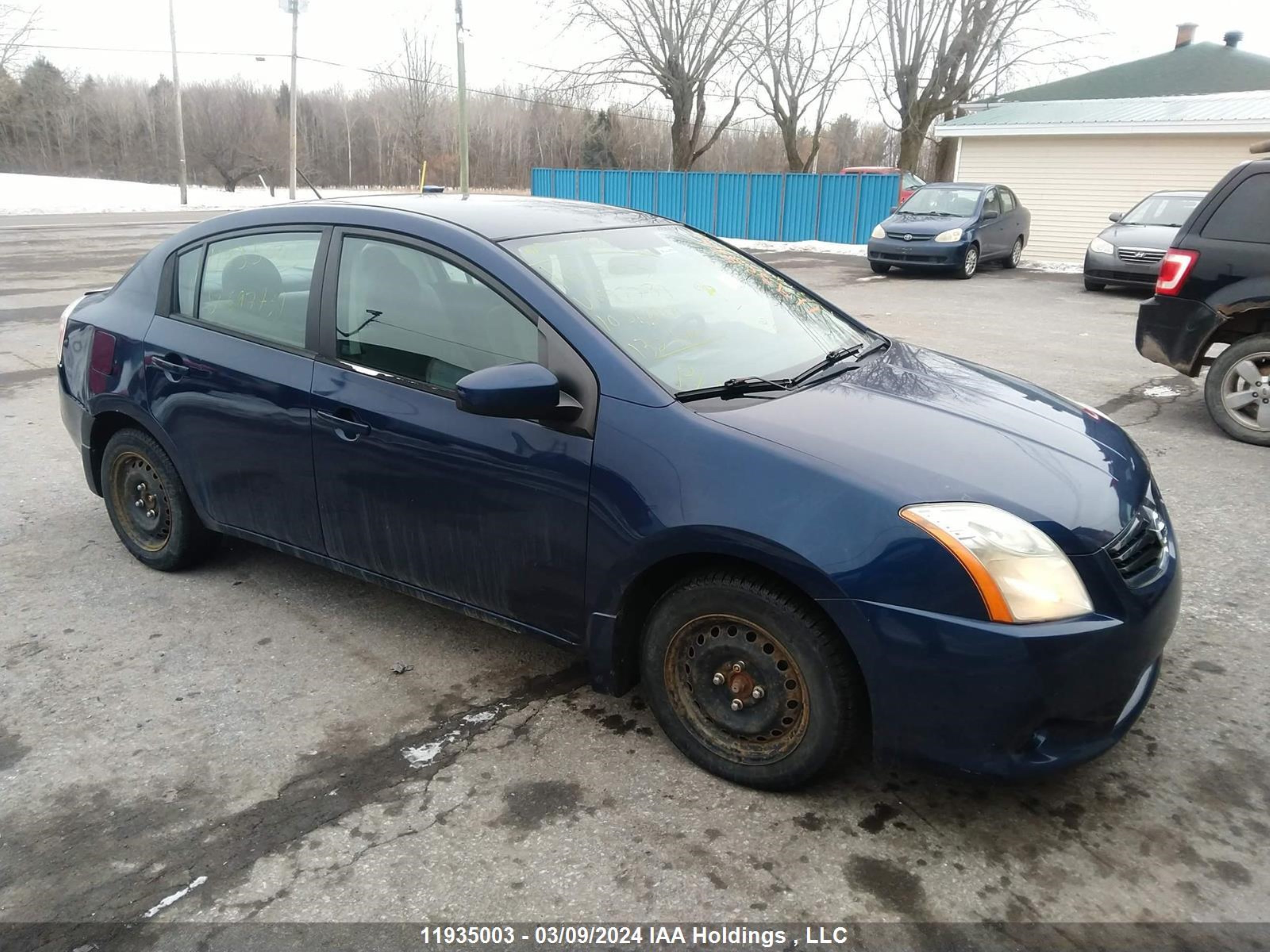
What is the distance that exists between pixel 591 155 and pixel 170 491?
2058 inches

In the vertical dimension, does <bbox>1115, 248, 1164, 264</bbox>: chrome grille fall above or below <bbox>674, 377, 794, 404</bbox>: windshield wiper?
above

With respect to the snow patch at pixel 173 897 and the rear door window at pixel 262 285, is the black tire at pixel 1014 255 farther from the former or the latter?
the snow patch at pixel 173 897

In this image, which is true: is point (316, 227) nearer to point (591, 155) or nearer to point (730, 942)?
point (730, 942)

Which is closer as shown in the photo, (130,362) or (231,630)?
(231,630)

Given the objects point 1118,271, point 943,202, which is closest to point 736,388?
point 1118,271

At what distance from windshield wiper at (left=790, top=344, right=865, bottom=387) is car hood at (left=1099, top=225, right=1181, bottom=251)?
1270 cm

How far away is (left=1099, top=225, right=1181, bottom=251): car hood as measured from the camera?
14.1m

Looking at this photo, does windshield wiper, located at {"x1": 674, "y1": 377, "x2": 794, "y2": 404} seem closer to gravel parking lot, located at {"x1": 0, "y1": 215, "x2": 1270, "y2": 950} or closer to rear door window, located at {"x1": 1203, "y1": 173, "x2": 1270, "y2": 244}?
gravel parking lot, located at {"x1": 0, "y1": 215, "x2": 1270, "y2": 950}

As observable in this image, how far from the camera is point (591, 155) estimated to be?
53.1 metres

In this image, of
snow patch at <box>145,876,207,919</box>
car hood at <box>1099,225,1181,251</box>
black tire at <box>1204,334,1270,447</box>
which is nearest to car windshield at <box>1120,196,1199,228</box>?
car hood at <box>1099,225,1181,251</box>

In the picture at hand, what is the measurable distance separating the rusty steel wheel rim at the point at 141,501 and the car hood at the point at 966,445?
271 centimetres

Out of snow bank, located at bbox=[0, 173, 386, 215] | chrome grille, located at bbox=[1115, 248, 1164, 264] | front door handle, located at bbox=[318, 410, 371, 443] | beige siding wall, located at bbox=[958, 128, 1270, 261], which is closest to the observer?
front door handle, located at bbox=[318, 410, 371, 443]

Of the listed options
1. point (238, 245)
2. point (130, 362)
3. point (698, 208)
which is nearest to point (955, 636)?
point (238, 245)

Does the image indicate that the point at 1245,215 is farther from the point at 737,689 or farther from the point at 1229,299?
the point at 737,689
